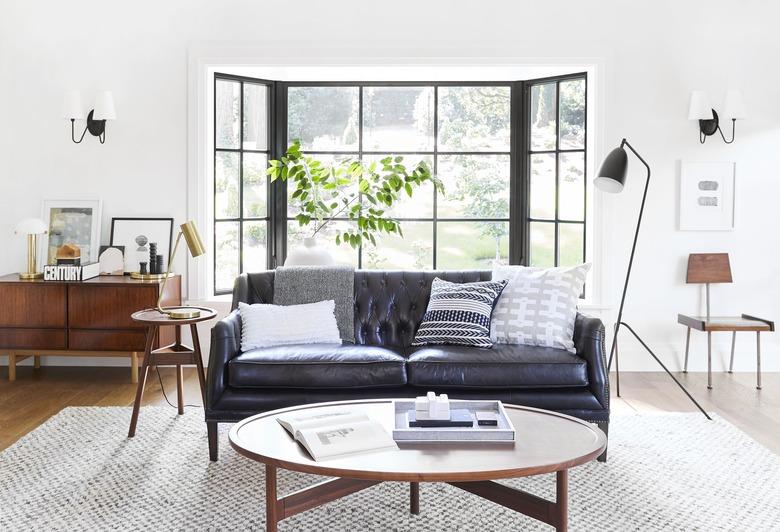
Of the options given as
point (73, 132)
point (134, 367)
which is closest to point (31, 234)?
point (73, 132)

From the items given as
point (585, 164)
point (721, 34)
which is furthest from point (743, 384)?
point (721, 34)

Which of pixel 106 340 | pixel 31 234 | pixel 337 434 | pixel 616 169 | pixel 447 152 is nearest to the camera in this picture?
pixel 337 434

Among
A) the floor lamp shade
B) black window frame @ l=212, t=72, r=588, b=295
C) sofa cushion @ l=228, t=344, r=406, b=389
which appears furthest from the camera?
black window frame @ l=212, t=72, r=588, b=295

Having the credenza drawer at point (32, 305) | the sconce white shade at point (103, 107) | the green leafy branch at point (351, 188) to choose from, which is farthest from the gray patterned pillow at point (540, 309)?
the sconce white shade at point (103, 107)

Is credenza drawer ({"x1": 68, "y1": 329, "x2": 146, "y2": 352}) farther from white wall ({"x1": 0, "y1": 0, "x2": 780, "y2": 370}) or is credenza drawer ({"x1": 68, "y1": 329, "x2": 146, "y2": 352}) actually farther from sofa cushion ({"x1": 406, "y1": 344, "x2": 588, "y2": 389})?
sofa cushion ({"x1": 406, "y1": 344, "x2": 588, "y2": 389})

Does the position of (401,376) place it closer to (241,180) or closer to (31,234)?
(241,180)

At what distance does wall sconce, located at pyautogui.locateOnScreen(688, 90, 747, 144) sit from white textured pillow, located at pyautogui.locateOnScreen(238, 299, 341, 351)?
114 inches

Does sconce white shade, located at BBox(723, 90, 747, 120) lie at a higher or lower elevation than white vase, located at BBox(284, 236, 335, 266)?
higher

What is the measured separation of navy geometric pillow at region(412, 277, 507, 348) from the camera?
425 centimetres

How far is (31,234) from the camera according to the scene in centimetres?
557

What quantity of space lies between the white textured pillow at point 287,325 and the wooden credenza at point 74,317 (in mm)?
1425

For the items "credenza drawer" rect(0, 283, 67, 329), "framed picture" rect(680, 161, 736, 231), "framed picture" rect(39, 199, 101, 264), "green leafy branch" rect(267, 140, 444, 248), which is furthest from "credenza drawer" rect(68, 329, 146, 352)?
"framed picture" rect(680, 161, 736, 231)

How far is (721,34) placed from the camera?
5.79 meters

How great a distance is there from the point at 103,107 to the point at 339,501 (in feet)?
11.6
